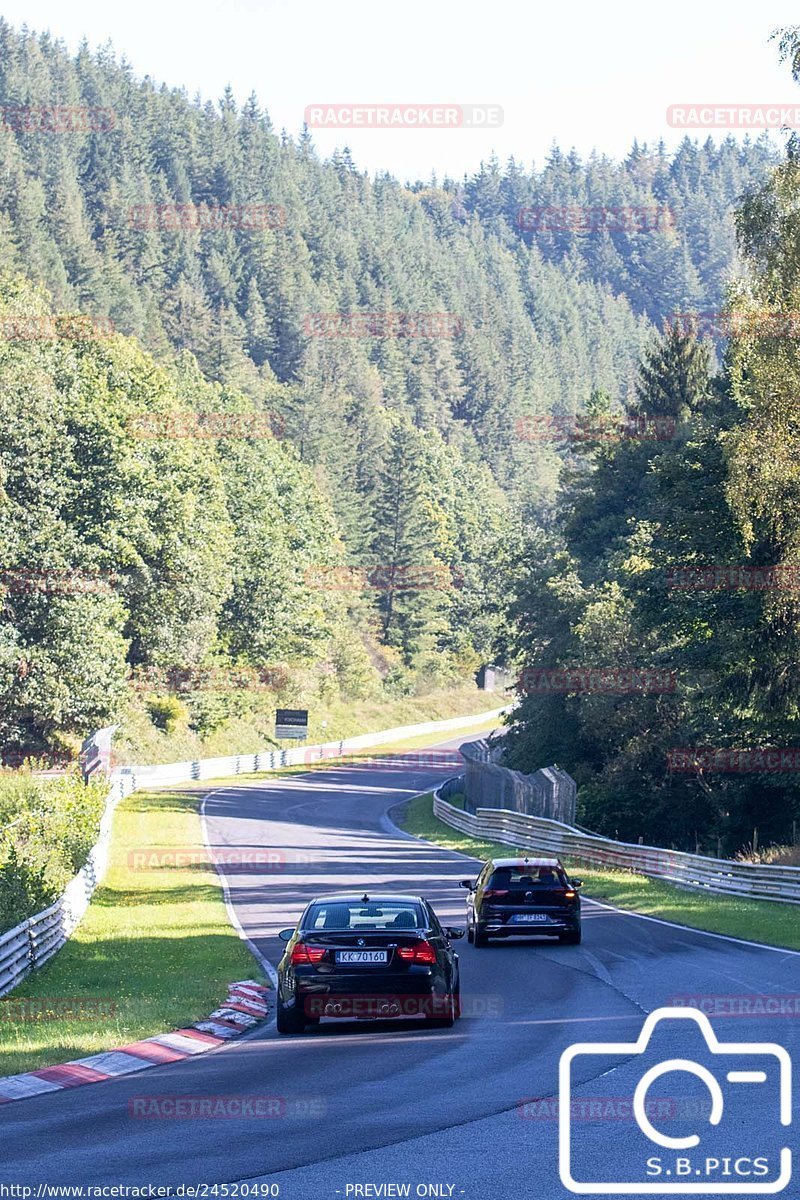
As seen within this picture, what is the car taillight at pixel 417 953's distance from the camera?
16234 mm

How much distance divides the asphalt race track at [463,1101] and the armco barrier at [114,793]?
1.89m

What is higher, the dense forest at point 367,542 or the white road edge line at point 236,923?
the dense forest at point 367,542

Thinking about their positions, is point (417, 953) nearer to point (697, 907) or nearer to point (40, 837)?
point (697, 907)

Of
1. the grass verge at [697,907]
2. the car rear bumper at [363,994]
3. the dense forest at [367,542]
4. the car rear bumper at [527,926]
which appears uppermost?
the dense forest at [367,542]

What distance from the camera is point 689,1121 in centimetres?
1043

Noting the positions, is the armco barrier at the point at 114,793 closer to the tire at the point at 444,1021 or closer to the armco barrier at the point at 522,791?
the tire at the point at 444,1021

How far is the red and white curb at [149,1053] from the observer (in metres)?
12.9

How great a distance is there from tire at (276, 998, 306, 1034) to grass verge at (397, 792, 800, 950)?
11.0 metres

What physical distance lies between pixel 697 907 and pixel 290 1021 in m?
17.1

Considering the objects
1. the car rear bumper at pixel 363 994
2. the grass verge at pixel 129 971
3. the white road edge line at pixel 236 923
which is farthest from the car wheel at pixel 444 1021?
the white road edge line at pixel 236 923

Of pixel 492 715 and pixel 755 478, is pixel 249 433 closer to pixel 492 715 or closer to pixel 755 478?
pixel 492 715

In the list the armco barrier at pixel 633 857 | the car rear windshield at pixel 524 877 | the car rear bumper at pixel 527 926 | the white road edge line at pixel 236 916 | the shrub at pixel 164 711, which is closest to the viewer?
the white road edge line at pixel 236 916

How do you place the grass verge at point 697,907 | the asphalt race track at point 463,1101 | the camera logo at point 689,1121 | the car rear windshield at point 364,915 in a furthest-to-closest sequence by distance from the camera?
the grass verge at point 697,907 < the car rear windshield at point 364,915 < the asphalt race track at point 463,1101 < the camera logo at point 689,1121

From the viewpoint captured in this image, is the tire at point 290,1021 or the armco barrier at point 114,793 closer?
the tire at point 290,1021
